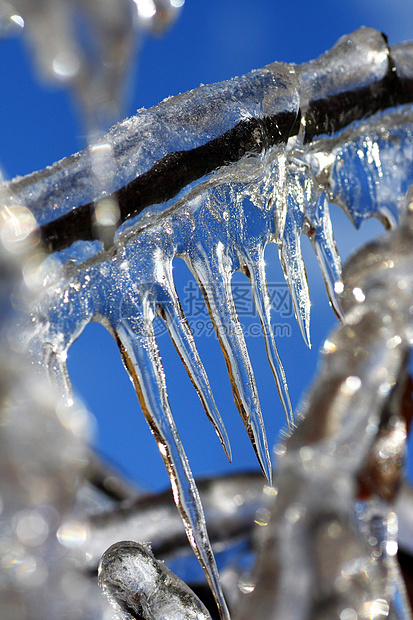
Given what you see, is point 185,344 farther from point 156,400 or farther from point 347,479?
point 347,479

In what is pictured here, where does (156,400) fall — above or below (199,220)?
below

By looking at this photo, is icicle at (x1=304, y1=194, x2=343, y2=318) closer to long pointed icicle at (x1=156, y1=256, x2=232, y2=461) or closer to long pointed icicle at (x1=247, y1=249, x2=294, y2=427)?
long pointed icicle at (x1=247, y1=249, x2=294, y2=427)

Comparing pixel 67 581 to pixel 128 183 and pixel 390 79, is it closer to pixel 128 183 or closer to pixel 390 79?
pixel 128 183

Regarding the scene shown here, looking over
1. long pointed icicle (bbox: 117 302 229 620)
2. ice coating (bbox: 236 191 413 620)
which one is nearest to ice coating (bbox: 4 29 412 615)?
long pointed icicle (bbox: 117 302 229 620)

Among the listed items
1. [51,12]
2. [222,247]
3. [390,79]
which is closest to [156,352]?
[222,247]

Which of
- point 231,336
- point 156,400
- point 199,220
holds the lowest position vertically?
point 156,400

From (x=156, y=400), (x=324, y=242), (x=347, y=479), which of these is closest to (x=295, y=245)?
(x=324, y=242)

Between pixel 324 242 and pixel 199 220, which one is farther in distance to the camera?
pixel 324 242
